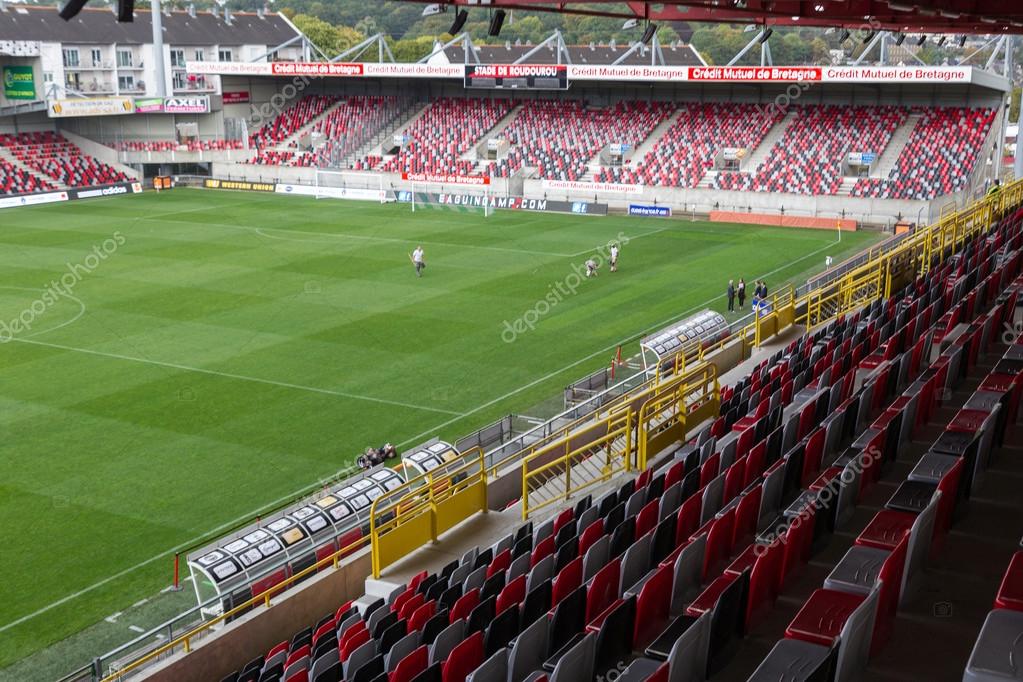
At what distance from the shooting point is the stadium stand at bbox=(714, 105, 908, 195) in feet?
190

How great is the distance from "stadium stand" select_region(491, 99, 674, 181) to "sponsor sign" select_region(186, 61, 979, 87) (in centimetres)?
337

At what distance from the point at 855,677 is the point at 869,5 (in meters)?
19.2

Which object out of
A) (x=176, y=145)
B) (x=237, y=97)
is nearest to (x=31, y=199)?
(x=176, y=145)

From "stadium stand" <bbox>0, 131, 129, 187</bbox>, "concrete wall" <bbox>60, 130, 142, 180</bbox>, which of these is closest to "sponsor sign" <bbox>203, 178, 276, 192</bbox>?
"concrete wall" <bbox>60, 130, 142, 180</bbox>

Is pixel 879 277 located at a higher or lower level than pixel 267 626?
higher

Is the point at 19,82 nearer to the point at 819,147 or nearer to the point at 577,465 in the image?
the point at 819,147

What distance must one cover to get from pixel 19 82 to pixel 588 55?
43.4m

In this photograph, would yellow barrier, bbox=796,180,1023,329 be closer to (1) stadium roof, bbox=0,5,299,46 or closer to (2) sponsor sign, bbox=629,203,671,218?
(2) sponsor sign, bbox=629,203,671,218

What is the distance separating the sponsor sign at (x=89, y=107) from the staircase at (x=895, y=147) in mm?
45840

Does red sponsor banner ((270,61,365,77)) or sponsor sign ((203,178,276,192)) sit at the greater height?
red sponsor banner ((270,61,365,77))

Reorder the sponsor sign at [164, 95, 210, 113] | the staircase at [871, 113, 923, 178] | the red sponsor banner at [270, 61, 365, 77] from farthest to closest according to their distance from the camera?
the sponsor sign at [164, 95, 210, 113], the red sponsor banner at [270, 61, 365, 77], the staircase at [871, 113, 923, 178]

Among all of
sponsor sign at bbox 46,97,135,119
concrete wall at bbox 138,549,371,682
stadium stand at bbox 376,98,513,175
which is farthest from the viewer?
stadium stand at bbox 376,98,513,175

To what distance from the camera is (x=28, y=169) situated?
65312mm

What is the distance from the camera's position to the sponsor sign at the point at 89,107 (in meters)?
66.8
